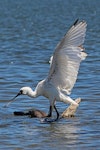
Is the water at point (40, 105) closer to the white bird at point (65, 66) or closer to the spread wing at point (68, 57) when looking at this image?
the white bird at point (65, 66)

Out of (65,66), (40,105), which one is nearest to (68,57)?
(65,66)

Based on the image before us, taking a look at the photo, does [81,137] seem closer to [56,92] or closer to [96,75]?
[56,92]

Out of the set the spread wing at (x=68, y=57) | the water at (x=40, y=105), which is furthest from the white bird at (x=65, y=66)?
the water at (x=40, y=105)

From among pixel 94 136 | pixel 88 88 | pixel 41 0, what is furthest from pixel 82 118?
pixel 41 0

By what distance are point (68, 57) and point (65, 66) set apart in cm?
23

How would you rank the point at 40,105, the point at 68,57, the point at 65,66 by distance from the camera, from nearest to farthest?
1. the point at 68,57
2. the point at 65,66
3. the point at 40,105

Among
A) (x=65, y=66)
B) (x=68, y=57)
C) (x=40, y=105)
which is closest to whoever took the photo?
(x=68, y=57)

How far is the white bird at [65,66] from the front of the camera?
41.0 feet

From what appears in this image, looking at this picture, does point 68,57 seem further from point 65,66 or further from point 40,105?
point 40,105


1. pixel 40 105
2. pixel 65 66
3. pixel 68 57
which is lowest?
pixel 40 105

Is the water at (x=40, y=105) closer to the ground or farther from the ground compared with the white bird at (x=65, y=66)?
closer to the ground

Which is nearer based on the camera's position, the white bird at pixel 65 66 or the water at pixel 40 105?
the water at pixel 40 105

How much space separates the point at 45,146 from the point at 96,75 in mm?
7387

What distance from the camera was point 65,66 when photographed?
1288 centimetres
